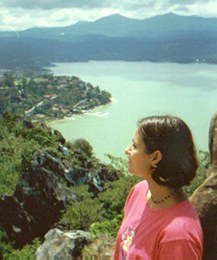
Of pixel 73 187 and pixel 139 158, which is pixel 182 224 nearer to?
pixel 139 158

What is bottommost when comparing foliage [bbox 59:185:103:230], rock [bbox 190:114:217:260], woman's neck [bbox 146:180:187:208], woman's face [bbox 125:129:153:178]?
foliage [bbox 59:185:103:230]

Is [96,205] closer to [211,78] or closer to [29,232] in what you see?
[29,232]

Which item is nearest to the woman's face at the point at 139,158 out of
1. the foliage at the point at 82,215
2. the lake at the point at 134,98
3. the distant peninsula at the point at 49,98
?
the foliage at the point at 82,215

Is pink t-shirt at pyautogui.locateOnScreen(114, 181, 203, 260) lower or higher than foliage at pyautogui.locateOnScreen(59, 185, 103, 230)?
higher

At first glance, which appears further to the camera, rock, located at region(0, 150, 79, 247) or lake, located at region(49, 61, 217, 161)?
lake, located at region(49, 61, 217, 161)

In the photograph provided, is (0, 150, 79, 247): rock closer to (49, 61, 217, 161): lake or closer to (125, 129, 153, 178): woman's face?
(49, 61, 217, 161): lake

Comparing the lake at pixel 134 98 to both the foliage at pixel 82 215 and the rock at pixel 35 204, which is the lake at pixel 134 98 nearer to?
the rock at pixel 35 204

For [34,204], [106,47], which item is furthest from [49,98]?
[106,47]

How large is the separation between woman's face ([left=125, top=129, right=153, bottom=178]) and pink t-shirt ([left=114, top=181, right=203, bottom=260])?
7cm

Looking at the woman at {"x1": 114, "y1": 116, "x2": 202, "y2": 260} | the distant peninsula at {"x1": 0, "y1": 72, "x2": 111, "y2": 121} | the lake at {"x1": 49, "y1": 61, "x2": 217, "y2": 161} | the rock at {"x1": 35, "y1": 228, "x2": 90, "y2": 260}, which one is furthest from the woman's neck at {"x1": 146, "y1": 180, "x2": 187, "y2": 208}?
the distant peninsula at {"x1": 0, "y1": 72, "x2": 111, "y2": 121}

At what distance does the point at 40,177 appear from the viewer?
8711 millimetres

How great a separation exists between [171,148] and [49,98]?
36.3 m

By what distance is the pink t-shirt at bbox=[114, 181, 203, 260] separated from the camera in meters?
0.87

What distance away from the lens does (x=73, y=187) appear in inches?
371
